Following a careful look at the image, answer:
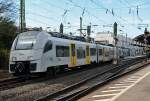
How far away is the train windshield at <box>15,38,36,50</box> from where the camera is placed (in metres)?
26.2

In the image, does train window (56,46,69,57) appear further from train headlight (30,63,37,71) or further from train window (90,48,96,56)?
train window (90,48,96,56)

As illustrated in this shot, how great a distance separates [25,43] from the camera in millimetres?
26562

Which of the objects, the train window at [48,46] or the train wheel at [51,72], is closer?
the train window at [48,46]

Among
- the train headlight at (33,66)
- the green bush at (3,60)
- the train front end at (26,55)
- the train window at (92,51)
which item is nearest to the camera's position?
the train headlight at (33,66)

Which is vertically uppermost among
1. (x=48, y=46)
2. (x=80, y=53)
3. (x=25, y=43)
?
(x=25, y=43)

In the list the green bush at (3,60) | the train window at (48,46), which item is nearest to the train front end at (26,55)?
the train window at (48,46)

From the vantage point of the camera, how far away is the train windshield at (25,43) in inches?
1032

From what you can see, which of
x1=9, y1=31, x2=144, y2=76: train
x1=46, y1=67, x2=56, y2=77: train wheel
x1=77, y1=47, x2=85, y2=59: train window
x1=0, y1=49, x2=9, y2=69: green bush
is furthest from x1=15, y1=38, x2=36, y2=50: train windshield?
x1=0, y1=49, x2=9, y2=69: green bush

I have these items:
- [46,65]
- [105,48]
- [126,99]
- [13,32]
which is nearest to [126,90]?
[126,99]

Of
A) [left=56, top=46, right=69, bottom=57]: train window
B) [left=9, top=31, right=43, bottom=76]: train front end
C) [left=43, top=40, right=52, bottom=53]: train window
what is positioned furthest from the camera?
[left=56, top=46, right=69, bottom=57]: train window

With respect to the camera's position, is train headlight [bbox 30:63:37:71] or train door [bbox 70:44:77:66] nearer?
train headlight [bbox 30:63:37:71]

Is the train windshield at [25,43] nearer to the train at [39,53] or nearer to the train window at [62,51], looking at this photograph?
the train at [39,53]

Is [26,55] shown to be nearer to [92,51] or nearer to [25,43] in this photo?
[25,43]

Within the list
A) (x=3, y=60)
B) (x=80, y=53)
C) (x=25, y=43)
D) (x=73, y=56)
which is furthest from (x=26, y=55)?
(x=3, y=60)
